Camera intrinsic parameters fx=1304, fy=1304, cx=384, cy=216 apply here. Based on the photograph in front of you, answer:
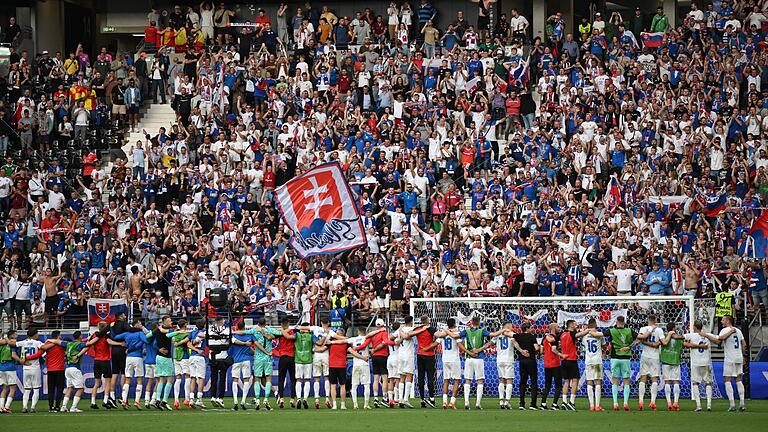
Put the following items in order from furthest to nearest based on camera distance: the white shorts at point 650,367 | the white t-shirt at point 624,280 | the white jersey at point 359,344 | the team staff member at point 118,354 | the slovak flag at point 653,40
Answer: the slovak flag at point 653,40 < the white t-shirt at point 624,280 < the team staff member at point 118,354 < the white jersey at point 359,344 < the white shorts at point 650,367

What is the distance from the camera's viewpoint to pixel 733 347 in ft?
83.1

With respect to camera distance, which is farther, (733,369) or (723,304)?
(723,304)

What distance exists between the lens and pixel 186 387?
27078 millimetres

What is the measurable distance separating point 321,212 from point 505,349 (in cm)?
939

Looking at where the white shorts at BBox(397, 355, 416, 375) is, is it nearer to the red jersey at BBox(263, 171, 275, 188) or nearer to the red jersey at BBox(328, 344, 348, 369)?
the red jersey at BBox(328, 344, 348, 369)

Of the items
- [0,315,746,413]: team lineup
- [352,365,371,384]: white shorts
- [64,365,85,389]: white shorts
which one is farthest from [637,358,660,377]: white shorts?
[64,365,85,389]: white shorts

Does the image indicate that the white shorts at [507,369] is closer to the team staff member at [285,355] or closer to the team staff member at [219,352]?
the team staff member at [285,355]

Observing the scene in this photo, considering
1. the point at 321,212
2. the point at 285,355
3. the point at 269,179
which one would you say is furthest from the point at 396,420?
the point at 269,179

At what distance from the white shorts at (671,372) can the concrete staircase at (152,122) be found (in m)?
21.6

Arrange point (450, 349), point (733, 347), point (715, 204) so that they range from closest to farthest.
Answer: point (733, 347) → point (450, 349) → point (715, 204)

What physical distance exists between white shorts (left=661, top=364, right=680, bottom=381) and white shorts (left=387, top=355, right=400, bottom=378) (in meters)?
5.26

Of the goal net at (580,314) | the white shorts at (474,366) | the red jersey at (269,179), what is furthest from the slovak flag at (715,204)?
the red jersey at (269,179)

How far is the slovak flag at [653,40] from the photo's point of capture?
3966 cm

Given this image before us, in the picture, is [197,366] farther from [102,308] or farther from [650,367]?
[650,367]
